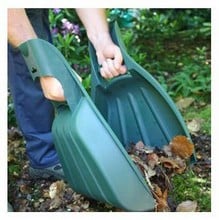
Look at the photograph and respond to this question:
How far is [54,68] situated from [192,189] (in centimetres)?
56

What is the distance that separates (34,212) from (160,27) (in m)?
1.85

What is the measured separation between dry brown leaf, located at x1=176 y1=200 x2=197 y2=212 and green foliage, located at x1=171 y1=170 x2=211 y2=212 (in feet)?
0.09

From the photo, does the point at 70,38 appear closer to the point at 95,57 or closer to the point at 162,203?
the point at 95,57

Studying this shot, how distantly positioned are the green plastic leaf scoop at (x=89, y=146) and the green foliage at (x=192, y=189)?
187mm

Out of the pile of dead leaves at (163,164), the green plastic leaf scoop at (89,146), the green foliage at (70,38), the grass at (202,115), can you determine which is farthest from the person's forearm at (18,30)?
the green foliage at (70,38)

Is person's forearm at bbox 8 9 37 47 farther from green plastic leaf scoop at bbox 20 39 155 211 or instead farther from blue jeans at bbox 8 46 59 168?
blue jeans at bbox 8 46 59 168

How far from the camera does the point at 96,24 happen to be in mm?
1628

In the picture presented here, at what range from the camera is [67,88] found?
4.43ft

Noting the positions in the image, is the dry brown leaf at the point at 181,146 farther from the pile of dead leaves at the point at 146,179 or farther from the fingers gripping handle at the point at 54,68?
the fingers gripping handle at the point at 54,68

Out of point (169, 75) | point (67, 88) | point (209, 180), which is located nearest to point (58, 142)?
point (67, 88)

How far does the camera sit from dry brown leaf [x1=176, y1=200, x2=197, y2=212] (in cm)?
150

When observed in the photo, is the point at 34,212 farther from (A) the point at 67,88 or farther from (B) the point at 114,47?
(B) the point at 114,47

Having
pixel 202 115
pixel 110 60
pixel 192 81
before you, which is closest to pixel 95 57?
pixel 110 60

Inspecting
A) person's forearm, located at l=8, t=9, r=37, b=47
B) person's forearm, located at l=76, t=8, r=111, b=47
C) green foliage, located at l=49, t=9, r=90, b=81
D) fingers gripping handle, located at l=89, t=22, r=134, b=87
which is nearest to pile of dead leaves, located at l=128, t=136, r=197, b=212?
fingers gripping handle, located at l=89, t=22, r=134, b=87
